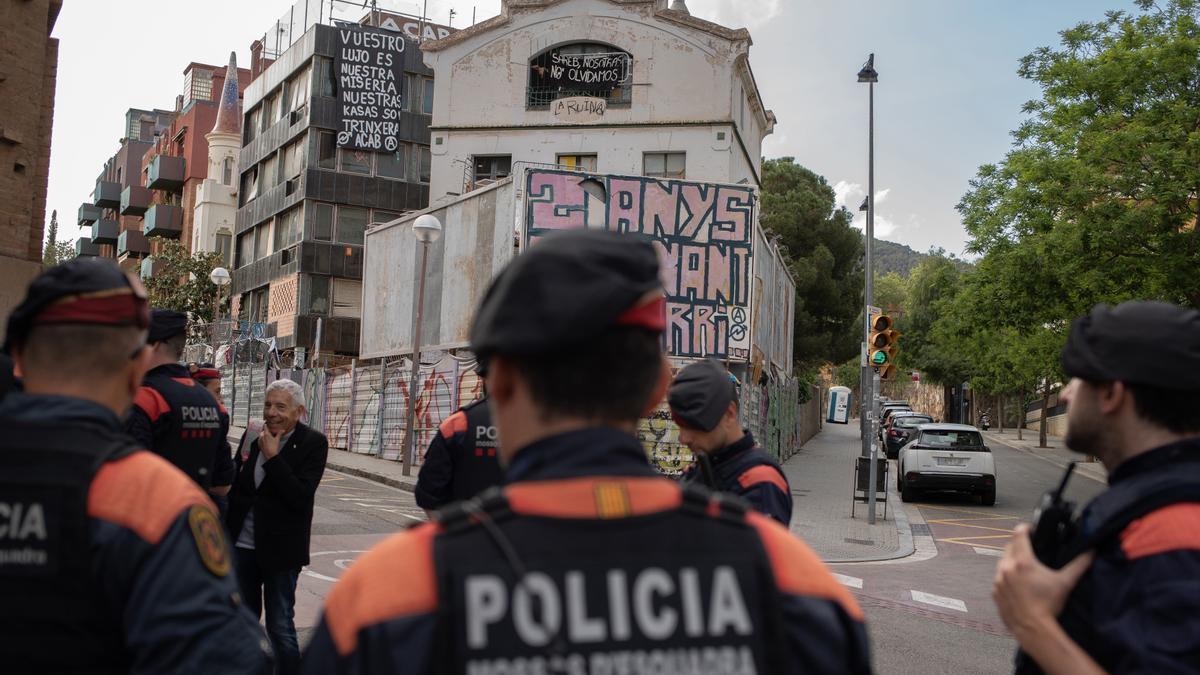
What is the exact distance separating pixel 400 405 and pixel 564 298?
24.9 m

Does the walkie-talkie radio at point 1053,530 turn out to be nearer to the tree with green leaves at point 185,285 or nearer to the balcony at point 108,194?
the tree with green leaves at point 185,285

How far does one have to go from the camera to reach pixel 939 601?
1119 centimetres

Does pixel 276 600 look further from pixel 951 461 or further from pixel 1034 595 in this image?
pixel 951 461

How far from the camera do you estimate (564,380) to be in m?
1.60

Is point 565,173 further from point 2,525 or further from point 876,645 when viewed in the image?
point 2,525

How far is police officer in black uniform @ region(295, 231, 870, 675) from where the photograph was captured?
1439 millimetres

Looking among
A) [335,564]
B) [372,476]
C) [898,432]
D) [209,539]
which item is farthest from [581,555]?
[898,432]

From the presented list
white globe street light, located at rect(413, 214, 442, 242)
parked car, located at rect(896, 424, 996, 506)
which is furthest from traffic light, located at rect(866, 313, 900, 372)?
white globe street light, located at rect(413, 214, 442, 242)

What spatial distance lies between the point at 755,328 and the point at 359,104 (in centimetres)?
2662

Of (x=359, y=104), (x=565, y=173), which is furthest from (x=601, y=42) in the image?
(x=359, y=104)

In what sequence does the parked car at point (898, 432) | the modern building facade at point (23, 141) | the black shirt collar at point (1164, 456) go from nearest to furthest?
the black shirt collar at point (1164, 456) → the modern building facade at point (23, 141) → the parked car at point (898, 432)

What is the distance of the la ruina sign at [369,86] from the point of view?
4562 cm

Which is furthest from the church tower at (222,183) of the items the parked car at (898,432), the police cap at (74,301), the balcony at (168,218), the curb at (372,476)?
the police cap at (74,301)

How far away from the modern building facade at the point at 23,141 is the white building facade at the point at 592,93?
21.0 meters
